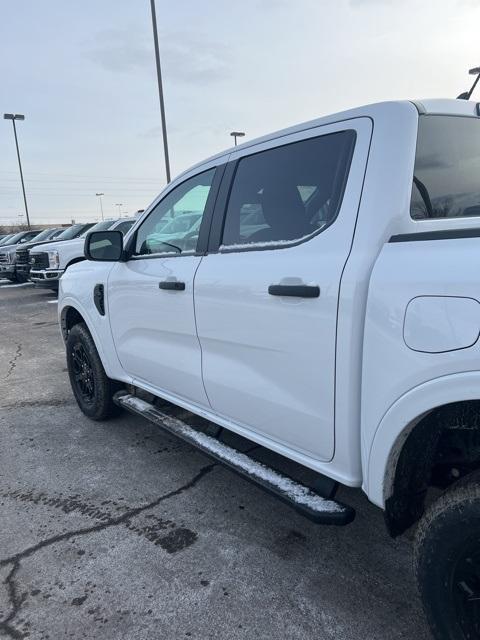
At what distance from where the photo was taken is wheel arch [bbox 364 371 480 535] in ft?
5.18

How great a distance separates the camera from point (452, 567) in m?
1.68

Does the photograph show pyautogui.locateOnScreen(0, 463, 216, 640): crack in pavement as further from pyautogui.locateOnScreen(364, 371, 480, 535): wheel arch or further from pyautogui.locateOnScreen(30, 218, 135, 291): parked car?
pyautogui.locateOnScreen(30, 218, 135, 291): parked car

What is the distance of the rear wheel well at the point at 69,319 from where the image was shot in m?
4.50

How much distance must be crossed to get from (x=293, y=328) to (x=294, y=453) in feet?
1.98

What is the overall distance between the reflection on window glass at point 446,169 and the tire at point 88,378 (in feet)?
9.54

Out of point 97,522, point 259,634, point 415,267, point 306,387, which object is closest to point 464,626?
point 259,634

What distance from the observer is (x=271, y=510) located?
9.68ft

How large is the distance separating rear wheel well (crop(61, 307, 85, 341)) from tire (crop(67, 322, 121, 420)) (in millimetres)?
145

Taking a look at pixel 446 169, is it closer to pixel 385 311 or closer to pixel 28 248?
pixel 385 311

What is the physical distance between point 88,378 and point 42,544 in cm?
178

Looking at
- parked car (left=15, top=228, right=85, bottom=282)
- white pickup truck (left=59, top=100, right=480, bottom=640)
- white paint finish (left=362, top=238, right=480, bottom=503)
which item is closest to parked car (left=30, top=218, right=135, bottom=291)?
parked car (left=15, top=228, right=85, bottom=282)

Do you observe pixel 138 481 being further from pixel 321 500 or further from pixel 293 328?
pixel 293 328

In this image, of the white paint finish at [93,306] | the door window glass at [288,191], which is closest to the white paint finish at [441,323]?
the door window glass at [288,191]

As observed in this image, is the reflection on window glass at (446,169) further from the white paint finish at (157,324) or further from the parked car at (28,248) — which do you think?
the parked car at (28,248)
